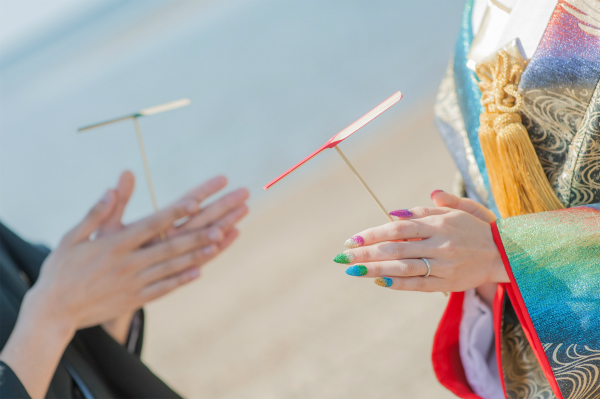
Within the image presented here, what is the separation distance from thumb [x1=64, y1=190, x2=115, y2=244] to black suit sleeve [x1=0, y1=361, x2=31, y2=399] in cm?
32

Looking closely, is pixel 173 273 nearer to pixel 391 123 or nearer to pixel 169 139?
pixel 391 123

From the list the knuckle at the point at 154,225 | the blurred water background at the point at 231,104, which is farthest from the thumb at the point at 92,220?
the blurred water background at the point at 231,104

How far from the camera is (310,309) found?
2438mm

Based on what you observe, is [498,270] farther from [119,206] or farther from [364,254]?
[119,206]

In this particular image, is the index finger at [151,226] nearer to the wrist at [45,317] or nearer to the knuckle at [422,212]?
the wrist at [45,317]

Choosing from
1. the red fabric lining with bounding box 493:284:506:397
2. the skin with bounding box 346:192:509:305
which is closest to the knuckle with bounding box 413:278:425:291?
the skin with bounding box 346:192:509:305

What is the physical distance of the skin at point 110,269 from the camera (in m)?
0.98

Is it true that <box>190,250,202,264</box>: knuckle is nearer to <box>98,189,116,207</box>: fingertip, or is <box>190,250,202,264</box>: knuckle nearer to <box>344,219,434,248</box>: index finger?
<box>98,189,116,207</box>: fingertip

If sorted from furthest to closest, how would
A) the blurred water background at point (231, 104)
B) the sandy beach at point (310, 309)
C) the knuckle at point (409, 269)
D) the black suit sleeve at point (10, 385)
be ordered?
the blurred water background at point (231, 104)
the sandy beach at point (310, 309)
the black suit sleeve at point (10, 385)
the knuckle at point (409, 269)

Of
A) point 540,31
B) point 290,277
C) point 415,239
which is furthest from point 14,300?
point 290,277

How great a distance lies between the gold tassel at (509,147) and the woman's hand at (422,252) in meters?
0.14

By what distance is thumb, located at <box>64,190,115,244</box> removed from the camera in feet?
3.74

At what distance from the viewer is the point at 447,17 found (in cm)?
543

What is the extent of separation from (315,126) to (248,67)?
257cm
